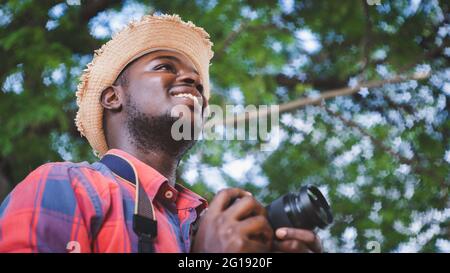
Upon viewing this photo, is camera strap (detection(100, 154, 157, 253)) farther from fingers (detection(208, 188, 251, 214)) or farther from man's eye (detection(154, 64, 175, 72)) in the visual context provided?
man's eye (detection(154, 64, 175, 72))

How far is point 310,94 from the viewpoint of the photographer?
14.5ft

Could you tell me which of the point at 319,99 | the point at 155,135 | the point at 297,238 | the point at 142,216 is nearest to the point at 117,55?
the point at 155,135

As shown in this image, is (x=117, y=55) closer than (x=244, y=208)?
No

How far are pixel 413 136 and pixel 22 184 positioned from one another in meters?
3.65

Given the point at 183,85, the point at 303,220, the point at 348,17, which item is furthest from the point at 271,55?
the point at 303,220

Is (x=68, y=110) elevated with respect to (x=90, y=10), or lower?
lower

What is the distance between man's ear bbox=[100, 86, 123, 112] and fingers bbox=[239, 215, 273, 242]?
0.95 m

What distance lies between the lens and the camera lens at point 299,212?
4.25 feet

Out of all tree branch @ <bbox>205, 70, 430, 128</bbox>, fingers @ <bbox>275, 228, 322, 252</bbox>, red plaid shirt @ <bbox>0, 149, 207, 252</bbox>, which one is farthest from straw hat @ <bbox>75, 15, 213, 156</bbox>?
tree branch @ <bbox>205, 70, 430, 128</bbox>

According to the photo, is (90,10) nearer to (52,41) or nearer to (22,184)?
(52,41)

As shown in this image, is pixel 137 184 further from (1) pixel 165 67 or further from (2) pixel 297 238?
(1) pixel 165 67

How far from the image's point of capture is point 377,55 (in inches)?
165

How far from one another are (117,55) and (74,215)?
0.94 metres
